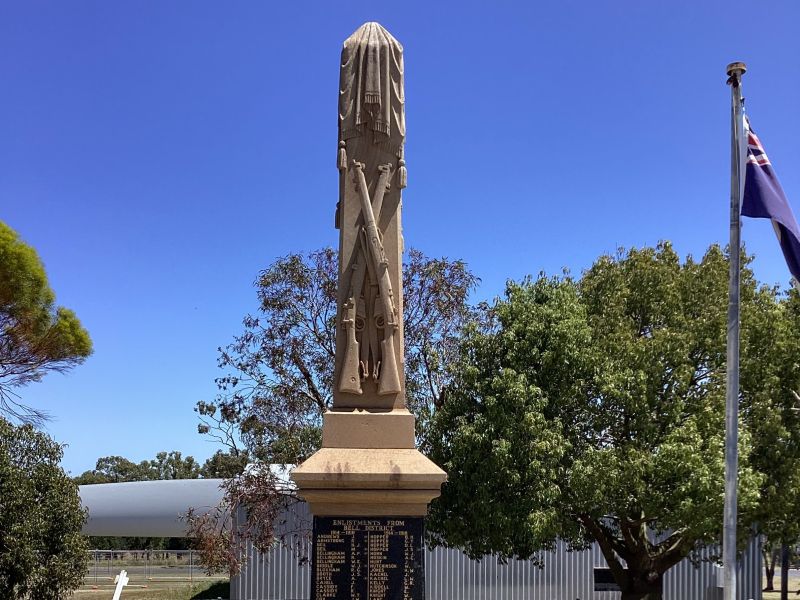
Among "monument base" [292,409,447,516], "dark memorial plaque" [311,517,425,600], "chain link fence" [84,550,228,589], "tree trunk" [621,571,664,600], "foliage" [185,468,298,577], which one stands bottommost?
"chain link fence" [84,550,228,589]

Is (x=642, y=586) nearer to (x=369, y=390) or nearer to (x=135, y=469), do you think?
(x=369, y=390)

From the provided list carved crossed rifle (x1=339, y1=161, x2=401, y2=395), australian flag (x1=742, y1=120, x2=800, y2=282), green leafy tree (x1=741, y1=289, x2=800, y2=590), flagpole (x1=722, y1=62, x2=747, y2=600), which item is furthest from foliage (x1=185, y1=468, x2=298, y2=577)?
australian flag (x1=742, y1=120, x2=800, y2=282)

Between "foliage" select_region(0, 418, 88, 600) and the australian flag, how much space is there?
585 inches

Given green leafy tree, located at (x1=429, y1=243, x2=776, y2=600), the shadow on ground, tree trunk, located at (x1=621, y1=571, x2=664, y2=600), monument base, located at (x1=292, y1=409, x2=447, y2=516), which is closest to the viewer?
monument base, located at (x1=292, y1=409, x2=447, y2=516)

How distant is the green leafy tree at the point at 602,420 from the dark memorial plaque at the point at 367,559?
7.99 meters

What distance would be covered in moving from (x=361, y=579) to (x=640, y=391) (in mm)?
10166

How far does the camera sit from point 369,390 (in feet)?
29.4

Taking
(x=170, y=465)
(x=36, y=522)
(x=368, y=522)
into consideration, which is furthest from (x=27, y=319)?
(x=170, y=465)

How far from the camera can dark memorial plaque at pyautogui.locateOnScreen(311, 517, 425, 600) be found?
8125 millimetres

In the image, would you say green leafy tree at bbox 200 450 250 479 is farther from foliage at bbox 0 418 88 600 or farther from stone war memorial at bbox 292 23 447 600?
stone war memorial at bbox 292 23 447 600

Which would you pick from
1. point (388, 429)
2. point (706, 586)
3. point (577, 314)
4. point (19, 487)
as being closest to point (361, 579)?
point (388, 429)

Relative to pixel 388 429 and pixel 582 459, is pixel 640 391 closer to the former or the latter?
pixel 582 459

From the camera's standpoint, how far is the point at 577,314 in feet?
57.9

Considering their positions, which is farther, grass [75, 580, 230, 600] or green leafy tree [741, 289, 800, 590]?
grass [75, 580, 230, 600]
